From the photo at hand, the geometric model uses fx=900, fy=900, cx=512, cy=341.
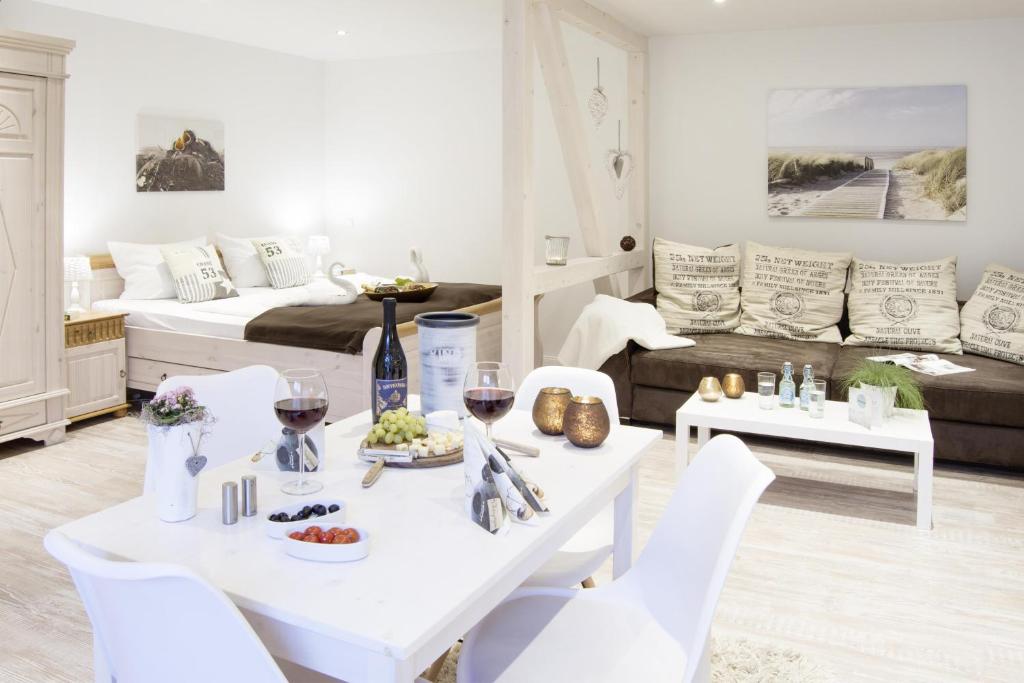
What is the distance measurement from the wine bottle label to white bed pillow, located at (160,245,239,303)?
12.8ft

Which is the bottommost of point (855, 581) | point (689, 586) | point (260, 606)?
point (855, 581)

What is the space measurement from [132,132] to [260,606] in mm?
5333

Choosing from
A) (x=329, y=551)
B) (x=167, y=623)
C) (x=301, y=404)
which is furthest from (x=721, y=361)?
(x=167, y=623)

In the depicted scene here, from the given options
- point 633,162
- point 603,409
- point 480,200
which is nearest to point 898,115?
point 633,162

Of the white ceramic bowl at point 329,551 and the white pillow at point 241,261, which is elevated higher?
the white pillow at point 241,261

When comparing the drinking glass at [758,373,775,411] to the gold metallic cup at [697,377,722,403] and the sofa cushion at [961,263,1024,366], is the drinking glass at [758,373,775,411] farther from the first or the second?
the sofa cushion at [961,263,1024,366]

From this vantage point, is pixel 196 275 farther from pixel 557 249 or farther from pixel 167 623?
pixel 167 623

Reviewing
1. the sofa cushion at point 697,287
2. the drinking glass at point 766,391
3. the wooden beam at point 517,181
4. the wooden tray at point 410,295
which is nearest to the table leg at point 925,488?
the drinking glass at point 766,391

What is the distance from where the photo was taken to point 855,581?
9.96 feet

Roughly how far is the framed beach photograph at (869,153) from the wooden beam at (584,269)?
0.90 metres

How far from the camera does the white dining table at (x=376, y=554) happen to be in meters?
1.24

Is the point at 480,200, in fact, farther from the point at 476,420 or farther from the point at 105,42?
the point at 476,420

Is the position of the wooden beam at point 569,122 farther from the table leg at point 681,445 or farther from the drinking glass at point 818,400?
the drinking glass at point 818,400

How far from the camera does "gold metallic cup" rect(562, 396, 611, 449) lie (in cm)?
199
